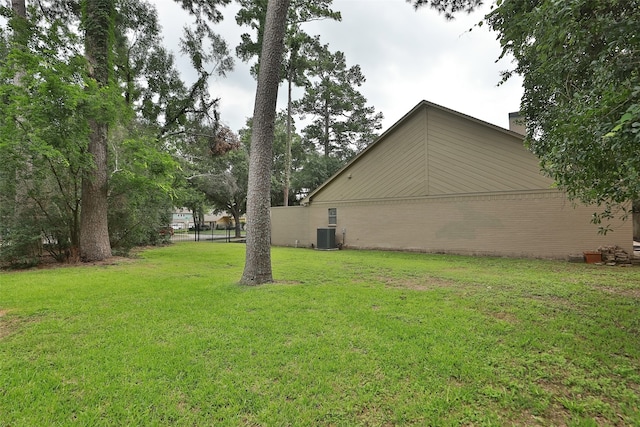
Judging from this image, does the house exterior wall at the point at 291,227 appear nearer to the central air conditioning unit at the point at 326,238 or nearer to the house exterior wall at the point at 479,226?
the central air conditioning unit at the point at 326,238

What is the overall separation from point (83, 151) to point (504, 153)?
44.8 ft

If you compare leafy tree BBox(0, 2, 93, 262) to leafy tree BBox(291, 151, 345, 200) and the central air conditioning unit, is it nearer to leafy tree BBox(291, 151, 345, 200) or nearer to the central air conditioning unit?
the central air conditioning unit

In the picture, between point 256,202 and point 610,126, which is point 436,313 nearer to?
point 610,126

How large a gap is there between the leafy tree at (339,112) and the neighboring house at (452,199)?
1222 cm

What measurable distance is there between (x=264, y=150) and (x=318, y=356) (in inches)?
167

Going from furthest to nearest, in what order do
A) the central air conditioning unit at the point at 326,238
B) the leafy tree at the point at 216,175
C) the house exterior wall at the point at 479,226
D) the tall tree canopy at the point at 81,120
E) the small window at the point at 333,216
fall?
the leafy tree at the point at 216,175 → the small window at the point at 333,216 → the central air conditioning unit at the point at 326,238 → the house exterior wall at the point at 479,226 → the tall tree canopy at the point at 81,120

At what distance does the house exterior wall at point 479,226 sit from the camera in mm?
9055

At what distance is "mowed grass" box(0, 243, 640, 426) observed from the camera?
6.45ft

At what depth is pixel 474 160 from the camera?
10.8 m

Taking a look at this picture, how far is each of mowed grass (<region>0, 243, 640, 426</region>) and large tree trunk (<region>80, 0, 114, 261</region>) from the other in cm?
372

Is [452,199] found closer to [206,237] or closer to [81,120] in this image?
[81,120]

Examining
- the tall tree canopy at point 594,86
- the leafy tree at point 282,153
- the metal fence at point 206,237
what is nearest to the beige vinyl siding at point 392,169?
the tall tree canopy at point 594,86

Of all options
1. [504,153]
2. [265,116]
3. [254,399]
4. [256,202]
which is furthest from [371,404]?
[504,153]

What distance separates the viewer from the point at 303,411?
1952mm
